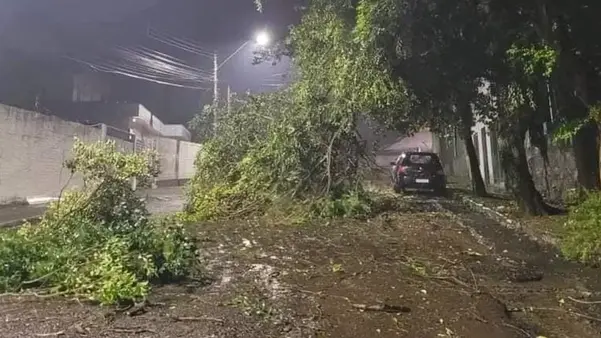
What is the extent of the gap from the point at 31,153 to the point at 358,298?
1605cm

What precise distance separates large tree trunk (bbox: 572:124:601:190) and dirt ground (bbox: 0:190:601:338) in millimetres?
2301

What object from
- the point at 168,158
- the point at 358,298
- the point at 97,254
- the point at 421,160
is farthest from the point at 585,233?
the point at 168,158

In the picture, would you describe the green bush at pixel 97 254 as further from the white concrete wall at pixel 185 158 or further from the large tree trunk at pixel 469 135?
the white concrete wall at pixel 185 158

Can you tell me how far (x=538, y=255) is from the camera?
25.7 feet

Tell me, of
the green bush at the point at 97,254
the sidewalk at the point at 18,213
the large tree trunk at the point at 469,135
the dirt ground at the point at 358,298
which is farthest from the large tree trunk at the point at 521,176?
the sidewalk at the point at 18,213

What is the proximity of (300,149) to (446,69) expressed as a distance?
393cm

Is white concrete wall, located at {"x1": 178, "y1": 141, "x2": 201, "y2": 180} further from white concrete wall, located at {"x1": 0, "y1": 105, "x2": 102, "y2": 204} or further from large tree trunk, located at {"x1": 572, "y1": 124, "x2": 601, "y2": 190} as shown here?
large tree trunk, located at {"x1": 572, "y1": 124, "x2": 601, "y2": 190}

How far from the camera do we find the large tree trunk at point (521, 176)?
35.8ft

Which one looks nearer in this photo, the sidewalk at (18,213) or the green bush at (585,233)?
the green bush at (585,233)

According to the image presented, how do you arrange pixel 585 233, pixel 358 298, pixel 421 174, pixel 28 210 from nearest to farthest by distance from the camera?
pixel 358 298, pixel 585 233, pixel 28 210, pixel 421 174

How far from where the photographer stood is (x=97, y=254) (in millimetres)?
5836

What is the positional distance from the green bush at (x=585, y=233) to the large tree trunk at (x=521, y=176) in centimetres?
315

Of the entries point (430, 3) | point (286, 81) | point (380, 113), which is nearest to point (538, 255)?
point (430, 3)

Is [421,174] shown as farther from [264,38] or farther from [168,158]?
[168,158]
